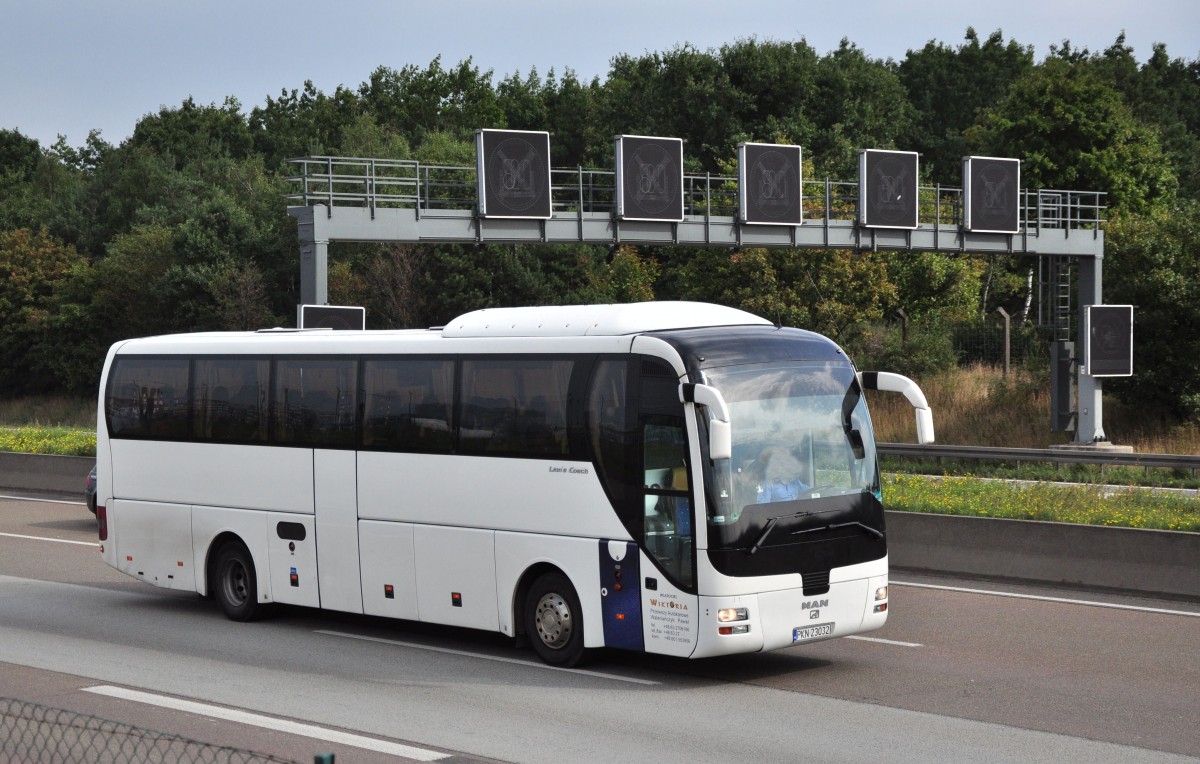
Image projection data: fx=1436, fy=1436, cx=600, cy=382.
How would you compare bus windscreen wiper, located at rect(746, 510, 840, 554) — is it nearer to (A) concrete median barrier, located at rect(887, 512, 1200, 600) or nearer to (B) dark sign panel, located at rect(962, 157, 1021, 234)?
(A) concrete median barrier, located at rect(887, 512, 1200, 600)

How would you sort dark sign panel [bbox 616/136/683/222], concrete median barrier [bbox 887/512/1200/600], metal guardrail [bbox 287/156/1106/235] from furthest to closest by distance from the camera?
metal guardrail [bbox 287/156/1106/235] < dark sign panel [bbox 616/136/683/222] < concrete median barrier [bbox 887/512/1200/600]

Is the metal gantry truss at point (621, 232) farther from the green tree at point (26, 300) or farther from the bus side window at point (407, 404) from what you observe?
Result: the green tree at point (26, 300)

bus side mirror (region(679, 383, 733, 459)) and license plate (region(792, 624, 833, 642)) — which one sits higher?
bus side mirror (region(679, 383, 733, 459))

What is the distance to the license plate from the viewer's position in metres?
11.2

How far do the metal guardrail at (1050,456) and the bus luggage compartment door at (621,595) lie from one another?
1527 centimetres

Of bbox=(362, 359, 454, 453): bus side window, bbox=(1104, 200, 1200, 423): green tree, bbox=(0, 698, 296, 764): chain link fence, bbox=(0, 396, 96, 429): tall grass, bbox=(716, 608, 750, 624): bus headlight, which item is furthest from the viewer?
bbox=(0, 396, 96, 429): tall grass

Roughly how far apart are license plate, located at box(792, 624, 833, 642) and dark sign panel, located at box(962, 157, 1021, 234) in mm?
24484

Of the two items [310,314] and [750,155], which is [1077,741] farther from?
[750,155]

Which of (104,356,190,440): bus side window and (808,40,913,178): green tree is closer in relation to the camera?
(104,356,190,440): bus side window

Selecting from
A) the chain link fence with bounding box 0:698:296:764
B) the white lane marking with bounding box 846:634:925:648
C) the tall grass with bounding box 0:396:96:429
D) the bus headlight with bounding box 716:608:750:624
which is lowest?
the tall grass with bounding box 0:396:96:429

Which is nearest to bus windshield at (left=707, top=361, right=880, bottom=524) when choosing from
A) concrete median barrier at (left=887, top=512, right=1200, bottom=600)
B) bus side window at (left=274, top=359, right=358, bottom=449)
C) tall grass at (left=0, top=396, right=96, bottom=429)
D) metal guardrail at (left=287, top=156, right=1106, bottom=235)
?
bus side window at (left=274, top=359, right=358, bottom=449)

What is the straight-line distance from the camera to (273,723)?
986 cm

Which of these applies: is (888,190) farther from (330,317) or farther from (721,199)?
(721,199)

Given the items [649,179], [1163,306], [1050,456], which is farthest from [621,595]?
[1163,306]
